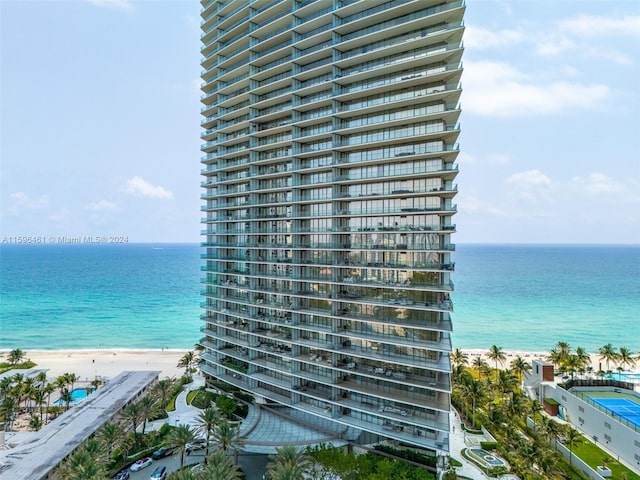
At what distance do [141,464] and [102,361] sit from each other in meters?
54.9

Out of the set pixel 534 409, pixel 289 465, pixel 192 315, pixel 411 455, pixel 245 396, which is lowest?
pixel 192 315

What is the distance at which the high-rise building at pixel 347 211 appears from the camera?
36938 mm

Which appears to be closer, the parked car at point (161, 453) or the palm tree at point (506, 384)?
the parked car at point (161, 453)

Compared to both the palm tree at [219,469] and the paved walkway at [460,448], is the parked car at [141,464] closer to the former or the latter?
the palm tree at [219,469]

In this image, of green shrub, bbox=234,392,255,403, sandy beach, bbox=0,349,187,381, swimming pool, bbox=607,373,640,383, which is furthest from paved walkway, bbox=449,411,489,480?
sandy beach, bbox=0,349,187,381

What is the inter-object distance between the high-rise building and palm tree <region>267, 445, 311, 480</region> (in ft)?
29.3

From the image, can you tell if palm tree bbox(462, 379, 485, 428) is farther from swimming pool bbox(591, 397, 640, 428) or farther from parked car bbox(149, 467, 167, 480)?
parked car bbox(149, 467, 167, 480)

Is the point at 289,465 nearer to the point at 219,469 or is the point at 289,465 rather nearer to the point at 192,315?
the point at 219,469

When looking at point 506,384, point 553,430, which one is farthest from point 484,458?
point 506,384

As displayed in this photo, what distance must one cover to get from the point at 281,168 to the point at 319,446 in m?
34.0

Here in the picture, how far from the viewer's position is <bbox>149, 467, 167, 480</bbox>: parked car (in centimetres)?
3509

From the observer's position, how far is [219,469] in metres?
28.6

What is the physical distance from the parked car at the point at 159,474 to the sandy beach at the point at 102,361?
36.0 m

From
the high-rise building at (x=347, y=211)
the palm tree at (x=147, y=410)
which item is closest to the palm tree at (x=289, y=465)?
the high-rise building at (x=347, y=211)
